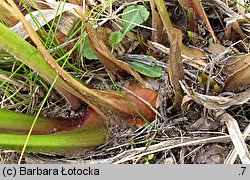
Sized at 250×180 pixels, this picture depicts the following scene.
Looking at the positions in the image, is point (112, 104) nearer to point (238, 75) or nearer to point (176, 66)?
point (176, 66)

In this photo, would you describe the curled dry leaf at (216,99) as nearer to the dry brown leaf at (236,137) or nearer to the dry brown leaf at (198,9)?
the dry brown leaf at (236,137)

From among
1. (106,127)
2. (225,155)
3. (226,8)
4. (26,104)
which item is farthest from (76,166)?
(226,8)

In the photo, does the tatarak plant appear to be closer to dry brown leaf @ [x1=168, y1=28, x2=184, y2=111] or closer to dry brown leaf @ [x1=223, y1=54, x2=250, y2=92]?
dry brown leaf @ [x1=168, y1=28, x2=184, y2=111]

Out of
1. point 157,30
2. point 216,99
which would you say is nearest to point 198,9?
point 157,30

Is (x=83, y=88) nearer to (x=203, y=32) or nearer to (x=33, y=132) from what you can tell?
(x=33, y=132)

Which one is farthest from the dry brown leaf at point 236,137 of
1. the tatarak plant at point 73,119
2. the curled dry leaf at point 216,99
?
the tatarak plant at point 73,119

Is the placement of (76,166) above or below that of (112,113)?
below
